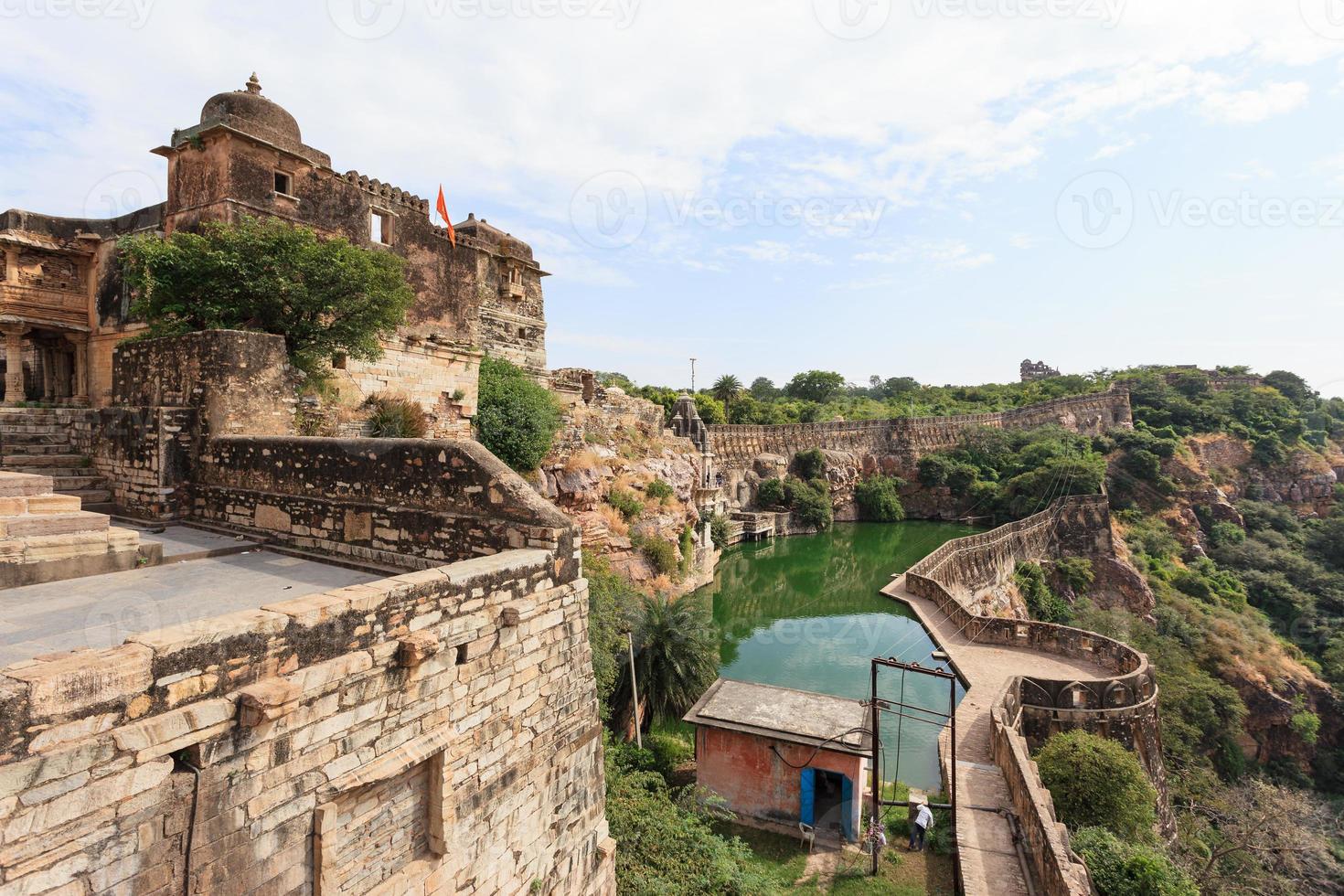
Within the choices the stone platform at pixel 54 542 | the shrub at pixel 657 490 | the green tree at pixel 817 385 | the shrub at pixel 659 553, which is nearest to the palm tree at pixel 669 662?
the shrub at pixel 659 553

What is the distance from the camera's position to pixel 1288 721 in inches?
1001

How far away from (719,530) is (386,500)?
3046cm

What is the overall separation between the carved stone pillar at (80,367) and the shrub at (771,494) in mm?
39203

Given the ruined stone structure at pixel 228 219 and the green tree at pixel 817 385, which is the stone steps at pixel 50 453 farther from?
the green tree at pixel 817 385

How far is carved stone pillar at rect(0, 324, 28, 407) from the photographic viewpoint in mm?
12938

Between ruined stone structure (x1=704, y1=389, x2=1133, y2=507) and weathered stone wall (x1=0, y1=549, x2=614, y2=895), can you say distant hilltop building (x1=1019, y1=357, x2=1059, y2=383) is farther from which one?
weathered stone wall (x1=0, y1=549, x2=614, y2=895)

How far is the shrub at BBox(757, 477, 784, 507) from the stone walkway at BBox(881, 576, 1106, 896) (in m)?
22.8

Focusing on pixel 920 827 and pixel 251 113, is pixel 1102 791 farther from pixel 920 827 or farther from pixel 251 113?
pixel 251 113

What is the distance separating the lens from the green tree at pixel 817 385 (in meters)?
74.4

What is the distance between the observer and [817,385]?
75.1m

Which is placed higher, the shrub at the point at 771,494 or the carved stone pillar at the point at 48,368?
the carved stone pillar at the point at 48,368

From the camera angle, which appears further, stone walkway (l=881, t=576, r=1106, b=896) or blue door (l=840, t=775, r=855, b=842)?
blue door (l=840, t=775, r=855, b=842)

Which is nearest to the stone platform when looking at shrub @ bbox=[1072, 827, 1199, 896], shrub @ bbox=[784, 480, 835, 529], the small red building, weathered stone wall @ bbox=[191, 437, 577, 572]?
weathered stone wall @ bbox=[191, 437, 577, 572]

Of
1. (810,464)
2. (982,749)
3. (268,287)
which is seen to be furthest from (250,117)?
(810,464)
